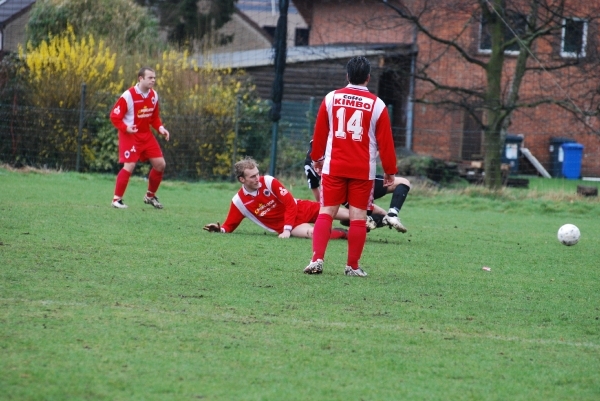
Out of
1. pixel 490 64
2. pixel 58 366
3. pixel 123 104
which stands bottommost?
pixel 58 366

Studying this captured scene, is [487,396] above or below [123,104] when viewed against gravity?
below

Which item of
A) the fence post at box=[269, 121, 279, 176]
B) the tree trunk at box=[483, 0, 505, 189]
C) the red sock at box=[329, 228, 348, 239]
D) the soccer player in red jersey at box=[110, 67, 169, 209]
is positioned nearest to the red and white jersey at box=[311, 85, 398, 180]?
the red sock at box=[329, 228, 348, 239]

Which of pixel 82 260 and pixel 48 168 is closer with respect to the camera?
pixel 82 260

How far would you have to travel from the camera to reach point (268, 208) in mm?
9906

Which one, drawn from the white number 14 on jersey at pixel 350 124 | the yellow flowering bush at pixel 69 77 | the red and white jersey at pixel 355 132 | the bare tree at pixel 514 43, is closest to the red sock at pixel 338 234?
the red and white jersey at pixel 355 132

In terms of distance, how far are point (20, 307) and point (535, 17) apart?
51.6 ft

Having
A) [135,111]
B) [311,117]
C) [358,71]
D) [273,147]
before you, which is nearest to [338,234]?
[358,71]

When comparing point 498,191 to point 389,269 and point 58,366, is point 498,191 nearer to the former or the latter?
point 389,269

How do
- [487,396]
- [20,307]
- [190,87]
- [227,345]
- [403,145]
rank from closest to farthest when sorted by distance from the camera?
[487,396] → [227,345] → [20,307] → [190,87] → [403,145]

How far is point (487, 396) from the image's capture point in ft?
13.6

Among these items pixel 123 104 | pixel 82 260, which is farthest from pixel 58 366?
pixel 123 104

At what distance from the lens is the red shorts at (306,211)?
1005 cm

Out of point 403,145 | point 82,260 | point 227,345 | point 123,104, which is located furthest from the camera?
point 403,145

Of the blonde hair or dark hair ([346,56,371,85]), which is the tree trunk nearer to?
the blonde hair
